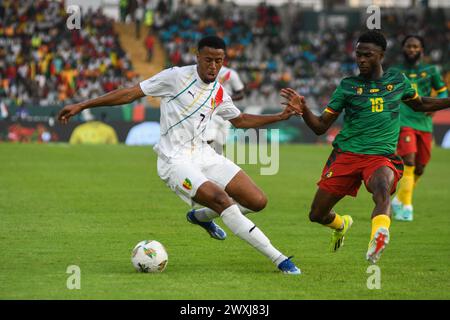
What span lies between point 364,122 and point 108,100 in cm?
277

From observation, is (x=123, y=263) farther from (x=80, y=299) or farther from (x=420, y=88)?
(x=420, y=88)

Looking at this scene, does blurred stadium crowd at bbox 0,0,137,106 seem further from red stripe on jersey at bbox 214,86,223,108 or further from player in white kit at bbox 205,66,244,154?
red stripe on jersey at bbox 214,86,223,108

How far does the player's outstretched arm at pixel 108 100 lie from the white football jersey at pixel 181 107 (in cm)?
23

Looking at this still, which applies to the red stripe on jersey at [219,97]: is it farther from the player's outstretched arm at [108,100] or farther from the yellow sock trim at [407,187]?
the yellow sock trim at [407,187]

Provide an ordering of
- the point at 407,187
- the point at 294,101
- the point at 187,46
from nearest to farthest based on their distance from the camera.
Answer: the point at 294,101, the point at 407,187, the point at 187,46

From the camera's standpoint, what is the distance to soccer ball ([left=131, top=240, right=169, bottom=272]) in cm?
882

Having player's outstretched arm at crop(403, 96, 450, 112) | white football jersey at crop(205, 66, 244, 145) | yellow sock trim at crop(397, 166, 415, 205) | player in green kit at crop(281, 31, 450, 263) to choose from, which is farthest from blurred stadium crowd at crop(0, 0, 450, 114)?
player in green kit at crop(281, 31, 450, 263)

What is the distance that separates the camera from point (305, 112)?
31.4 ft

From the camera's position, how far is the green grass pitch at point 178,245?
8055 millimetres

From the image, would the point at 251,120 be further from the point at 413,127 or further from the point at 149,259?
the point at 413,127

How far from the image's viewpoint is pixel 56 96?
119 feet

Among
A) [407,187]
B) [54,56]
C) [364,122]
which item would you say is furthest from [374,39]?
[54,56]

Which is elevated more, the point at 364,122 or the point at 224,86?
the point at 364,122

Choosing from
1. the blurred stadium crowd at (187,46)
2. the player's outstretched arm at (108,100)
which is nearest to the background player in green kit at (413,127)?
the player's outstretched arm at (108,100)
